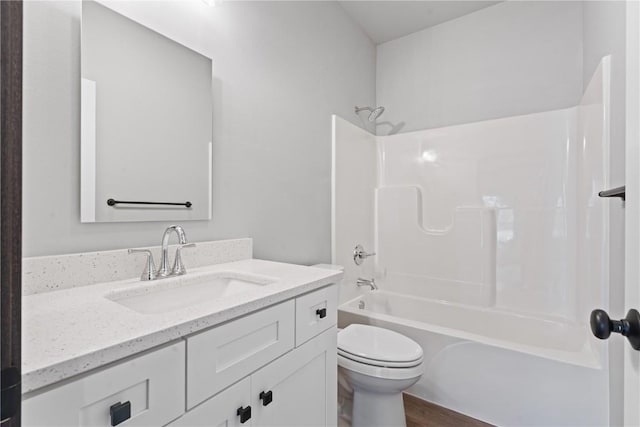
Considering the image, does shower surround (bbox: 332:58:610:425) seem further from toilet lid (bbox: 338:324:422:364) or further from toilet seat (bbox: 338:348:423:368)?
toilet seat (bbox: 338:348:423:368)

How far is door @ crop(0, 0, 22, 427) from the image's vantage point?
0.27m

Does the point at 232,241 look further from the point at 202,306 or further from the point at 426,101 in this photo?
the point at 426,101

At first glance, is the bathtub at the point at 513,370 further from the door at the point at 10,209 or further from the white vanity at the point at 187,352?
the door at the point at 10,209

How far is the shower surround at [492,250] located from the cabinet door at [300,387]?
2.93 ft

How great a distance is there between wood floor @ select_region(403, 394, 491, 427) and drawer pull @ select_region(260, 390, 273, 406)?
46.8 inches

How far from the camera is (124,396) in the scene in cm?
55

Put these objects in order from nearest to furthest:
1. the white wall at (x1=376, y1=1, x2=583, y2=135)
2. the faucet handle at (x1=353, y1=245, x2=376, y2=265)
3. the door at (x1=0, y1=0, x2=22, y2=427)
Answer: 1. the door at (x1=0, y1=0, x2=22, y2=427)
2. the white wall at (x1=376, y1=1, x2=583, y2=135)
3. the faucet handle at (x1=353, y1=245, x2=376, y2=265)

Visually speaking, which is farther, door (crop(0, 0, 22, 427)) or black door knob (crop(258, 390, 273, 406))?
black door knob (crop(258, 390, 273, 406))

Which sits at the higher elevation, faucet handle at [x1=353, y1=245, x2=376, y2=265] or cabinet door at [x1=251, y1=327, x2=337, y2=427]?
faucet handle at [x1=353, y1=245, x2=376, y2=265]

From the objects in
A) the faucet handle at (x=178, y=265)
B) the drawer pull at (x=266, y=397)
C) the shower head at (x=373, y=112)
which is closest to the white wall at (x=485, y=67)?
the shower head at (x=373, y=112)

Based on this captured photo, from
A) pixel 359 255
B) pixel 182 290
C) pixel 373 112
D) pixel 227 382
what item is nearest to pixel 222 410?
pixel 227 382

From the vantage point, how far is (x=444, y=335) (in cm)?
177

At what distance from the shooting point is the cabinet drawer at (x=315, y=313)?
3.19ft

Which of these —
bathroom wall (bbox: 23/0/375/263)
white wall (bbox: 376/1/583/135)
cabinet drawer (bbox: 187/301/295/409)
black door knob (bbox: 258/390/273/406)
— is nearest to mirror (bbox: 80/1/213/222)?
bathroom wall (bbox: 23/0/375/263)
